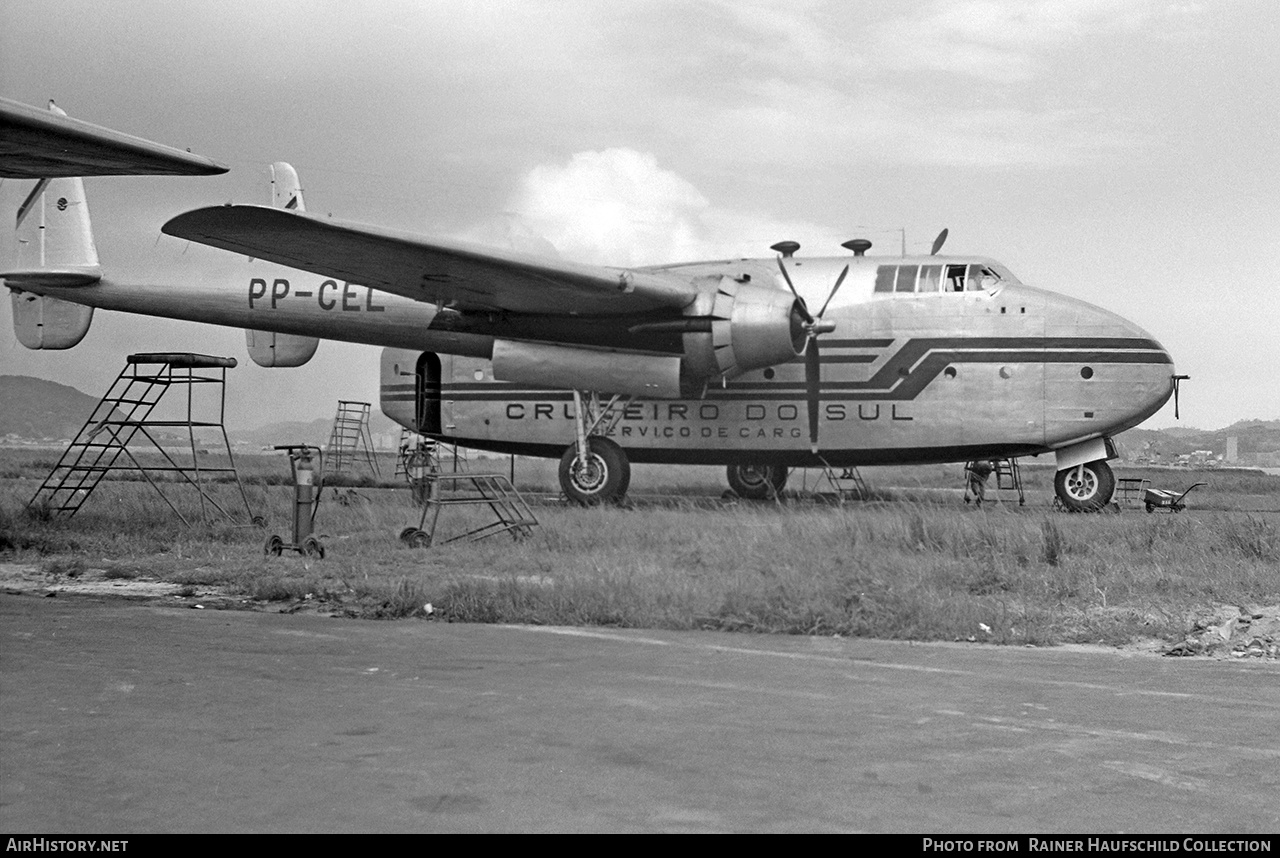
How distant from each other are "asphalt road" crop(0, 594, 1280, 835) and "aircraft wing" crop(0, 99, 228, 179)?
352 centimetres

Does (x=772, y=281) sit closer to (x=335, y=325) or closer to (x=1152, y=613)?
(x=335, y=325)

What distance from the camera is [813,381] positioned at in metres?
19.1

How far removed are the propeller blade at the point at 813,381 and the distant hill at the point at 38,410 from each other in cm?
13423

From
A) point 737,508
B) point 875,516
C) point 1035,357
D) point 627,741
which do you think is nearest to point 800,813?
point 627,741

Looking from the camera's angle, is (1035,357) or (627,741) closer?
(627,741)

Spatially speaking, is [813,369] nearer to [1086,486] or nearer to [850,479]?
[850,479]

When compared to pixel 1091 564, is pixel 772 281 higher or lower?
higher

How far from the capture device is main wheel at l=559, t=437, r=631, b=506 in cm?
1925

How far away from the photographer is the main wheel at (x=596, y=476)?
19250mm

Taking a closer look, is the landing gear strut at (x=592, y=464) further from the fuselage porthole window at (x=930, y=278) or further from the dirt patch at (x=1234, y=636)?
the dirt patch at (x=1234, y=636)

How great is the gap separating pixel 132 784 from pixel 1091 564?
9.14 m

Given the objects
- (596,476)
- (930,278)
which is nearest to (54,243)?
(596,476)

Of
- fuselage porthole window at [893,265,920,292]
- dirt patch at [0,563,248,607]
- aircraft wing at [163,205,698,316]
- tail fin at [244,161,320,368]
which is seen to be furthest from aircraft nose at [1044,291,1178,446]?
tail fin at [244,161,320,368]

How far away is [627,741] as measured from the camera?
190 inches
